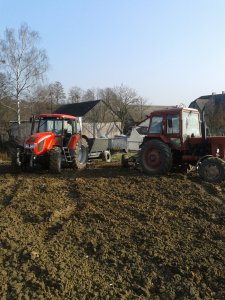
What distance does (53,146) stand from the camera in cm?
1280

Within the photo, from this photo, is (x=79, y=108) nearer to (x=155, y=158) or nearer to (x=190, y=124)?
(x=190, y=124)

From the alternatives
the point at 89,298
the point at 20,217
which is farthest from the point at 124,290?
the point at 20,217

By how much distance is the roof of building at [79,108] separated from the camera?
5119cm

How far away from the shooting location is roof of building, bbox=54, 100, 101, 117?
51.2 metres

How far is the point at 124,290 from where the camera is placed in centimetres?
454

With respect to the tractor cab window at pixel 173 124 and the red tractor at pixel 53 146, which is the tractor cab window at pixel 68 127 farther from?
the tractor cab window at pixel 173 124

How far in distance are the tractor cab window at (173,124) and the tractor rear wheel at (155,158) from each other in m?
0.50

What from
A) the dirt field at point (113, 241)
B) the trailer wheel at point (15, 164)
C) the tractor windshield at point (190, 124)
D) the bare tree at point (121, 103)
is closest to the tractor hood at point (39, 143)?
the trailer wheel at point (15, 164)

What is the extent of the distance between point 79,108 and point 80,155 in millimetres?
40752

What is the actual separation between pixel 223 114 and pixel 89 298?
36.9 metres

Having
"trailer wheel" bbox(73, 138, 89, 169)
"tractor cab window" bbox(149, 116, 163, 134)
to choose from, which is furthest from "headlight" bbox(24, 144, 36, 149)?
"tractor cab window" bbox(149, 116, 163, 134)

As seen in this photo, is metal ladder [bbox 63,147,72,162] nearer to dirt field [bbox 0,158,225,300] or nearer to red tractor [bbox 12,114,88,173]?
red tractor [bbox 12,114,88,173]

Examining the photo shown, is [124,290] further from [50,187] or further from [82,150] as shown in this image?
[82,150]

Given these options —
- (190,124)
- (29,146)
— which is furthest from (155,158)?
(29,146)
